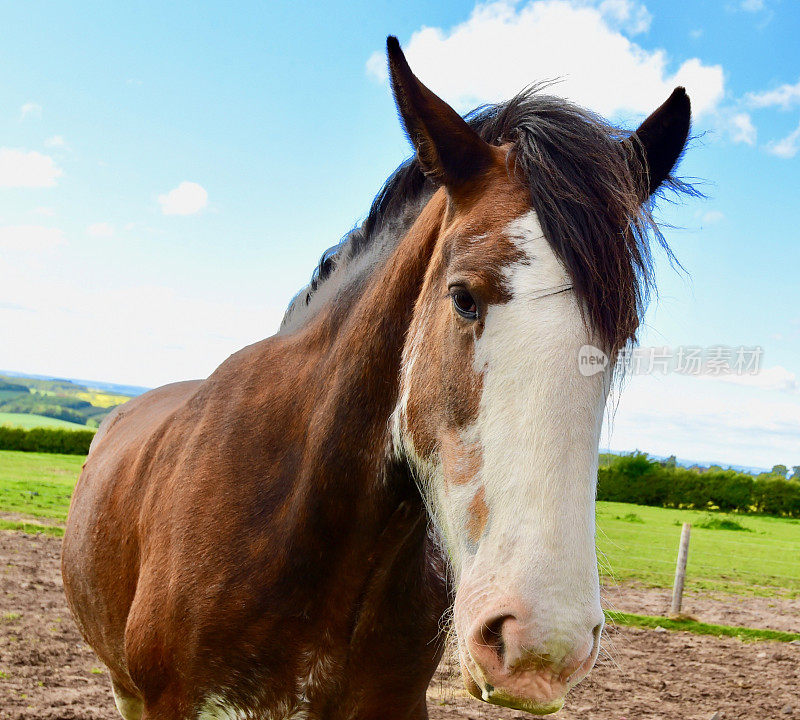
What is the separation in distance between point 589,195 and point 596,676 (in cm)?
686

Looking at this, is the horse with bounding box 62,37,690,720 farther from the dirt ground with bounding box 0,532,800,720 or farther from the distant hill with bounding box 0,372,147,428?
the distant hill with bounding box 0,372,147,428

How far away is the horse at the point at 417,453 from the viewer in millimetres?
1632

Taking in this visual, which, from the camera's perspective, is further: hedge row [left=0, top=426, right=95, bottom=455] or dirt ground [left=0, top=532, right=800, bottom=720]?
hedge row [left=0, top=426, right=95, bottom=455]

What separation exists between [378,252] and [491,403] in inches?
41.6

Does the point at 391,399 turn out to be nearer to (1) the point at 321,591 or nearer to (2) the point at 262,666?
(1) the point at 321,591

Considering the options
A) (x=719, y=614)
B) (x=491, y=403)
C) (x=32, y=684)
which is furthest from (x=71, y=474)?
(x=491, y=403)

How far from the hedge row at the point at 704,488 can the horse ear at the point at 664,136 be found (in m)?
29.1

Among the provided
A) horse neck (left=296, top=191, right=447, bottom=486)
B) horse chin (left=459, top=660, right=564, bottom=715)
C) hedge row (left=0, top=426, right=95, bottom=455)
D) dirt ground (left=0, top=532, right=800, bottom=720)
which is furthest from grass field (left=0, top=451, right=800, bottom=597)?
horse chin (left=459, top=660, right=564, bottom=715)

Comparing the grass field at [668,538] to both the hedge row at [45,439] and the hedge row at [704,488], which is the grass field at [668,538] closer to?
the hedge row at [704,488]

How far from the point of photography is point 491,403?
174cm

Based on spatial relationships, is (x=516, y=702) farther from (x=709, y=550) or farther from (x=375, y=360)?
(x=709, y=550)

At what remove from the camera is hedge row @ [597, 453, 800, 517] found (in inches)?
1174

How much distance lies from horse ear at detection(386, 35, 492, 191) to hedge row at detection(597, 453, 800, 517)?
29.6 meters

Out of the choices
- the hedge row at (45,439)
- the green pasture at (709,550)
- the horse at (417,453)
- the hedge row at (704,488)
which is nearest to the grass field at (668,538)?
the green pasture at (709,550)
